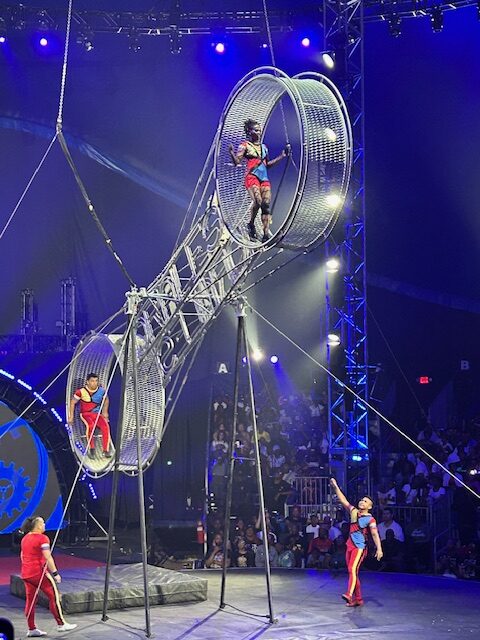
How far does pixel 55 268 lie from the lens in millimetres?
18297

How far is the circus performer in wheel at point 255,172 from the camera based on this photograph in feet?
28.7

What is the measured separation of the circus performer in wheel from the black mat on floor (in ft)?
14.6

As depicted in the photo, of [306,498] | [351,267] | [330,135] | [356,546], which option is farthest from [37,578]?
[351,267]

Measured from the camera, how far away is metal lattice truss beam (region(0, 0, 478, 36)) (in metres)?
16.5

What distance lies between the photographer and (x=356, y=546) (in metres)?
11.0

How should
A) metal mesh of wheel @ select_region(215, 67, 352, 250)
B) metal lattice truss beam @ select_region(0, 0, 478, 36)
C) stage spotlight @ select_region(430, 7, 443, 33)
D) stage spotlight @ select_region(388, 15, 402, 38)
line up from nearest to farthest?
metal mesh of wheel @ select_region(215, 67, 352, 250) < stage spotlight @ select_region(430, 7, 443, 33) < stage spotlight @ select_region(388, 15, 402, 38) < metal lattice truss beam @ select_region(0, 0, 478, 36)

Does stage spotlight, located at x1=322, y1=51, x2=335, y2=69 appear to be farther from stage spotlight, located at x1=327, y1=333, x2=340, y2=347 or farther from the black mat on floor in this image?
the black mat on floor

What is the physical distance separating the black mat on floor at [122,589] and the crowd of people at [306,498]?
6.19 ft

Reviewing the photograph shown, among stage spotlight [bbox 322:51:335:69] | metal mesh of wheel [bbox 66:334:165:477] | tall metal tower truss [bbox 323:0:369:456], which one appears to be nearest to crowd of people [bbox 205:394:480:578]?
tall metal tower truss [bbox 323:0:369:456]

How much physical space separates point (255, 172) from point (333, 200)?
0.78 meters

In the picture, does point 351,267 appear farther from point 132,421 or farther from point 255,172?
point 255,172

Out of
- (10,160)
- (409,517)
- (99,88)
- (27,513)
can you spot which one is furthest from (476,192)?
(27,513)

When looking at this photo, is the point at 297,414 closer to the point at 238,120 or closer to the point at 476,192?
the point at 476,192

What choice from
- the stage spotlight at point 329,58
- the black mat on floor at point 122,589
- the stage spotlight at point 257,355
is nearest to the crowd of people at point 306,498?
the stage spotlight at point 257,355
